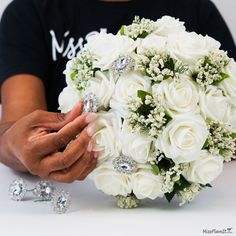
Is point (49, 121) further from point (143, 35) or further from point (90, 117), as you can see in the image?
point (143, 35)

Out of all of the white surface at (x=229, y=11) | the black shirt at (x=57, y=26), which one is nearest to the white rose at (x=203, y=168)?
the black shirt at (x=57, y=26)

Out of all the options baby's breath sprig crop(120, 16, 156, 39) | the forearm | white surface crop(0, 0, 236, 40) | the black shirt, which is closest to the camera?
baby's breath sprig crop(120, 16, 156, 39)

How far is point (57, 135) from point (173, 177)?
0.19 metres

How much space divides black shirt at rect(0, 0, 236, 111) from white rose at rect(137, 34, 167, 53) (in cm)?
57

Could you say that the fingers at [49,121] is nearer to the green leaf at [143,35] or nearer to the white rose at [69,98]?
the white rose at [69,98]

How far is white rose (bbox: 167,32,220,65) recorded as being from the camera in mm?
837

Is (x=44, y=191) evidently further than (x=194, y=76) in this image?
Yes

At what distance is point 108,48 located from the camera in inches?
34.2

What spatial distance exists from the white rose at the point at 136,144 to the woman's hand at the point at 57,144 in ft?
0.17

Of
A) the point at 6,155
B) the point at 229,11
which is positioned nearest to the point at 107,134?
the point at 6,155

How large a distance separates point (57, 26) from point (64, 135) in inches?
26.7

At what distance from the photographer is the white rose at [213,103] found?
83 centimetres

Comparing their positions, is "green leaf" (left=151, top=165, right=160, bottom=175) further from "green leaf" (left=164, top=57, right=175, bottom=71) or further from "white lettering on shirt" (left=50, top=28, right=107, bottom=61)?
"white lettering on shirt" (left=50, top=28, right=107, bottom=61)

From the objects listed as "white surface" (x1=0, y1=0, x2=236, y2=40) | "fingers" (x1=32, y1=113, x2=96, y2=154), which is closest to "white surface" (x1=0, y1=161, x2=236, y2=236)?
"fingers" (x1=32, y1=113, x2=96, y2=154)
